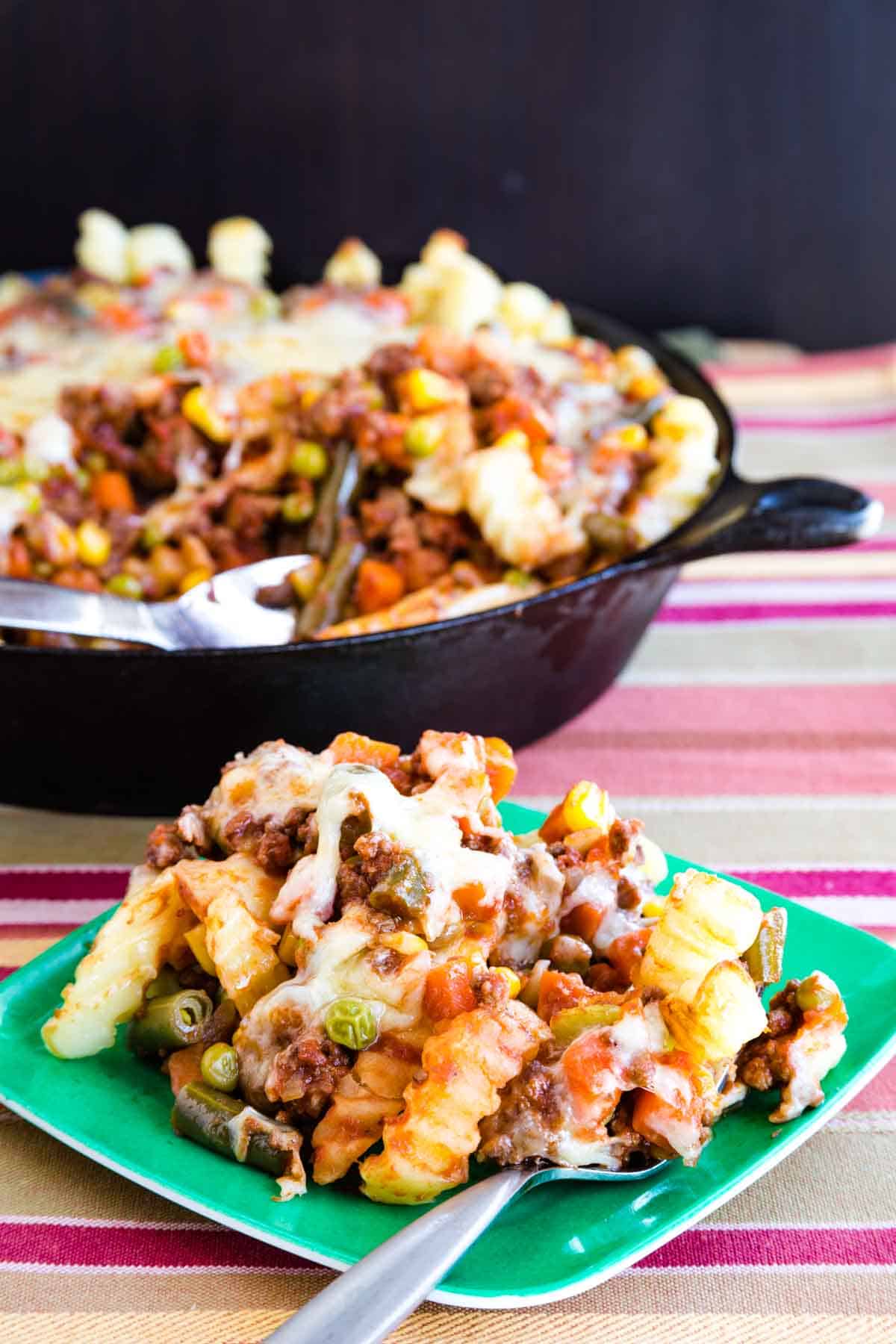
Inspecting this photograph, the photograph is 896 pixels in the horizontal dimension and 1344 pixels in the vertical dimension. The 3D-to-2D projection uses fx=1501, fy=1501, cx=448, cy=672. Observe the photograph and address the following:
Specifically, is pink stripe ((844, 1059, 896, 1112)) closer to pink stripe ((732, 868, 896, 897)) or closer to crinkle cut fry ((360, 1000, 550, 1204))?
pink stripe ((732, 868, 896, 897))

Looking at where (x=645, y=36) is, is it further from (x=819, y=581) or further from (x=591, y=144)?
(x=819, y=581)

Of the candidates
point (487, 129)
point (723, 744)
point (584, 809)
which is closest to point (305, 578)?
point (723, 744)

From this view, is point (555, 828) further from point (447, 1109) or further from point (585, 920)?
point (447, 1109)

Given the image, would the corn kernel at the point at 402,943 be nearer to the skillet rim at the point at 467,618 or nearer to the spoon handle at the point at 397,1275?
the spoon handle at the point at 397,1275

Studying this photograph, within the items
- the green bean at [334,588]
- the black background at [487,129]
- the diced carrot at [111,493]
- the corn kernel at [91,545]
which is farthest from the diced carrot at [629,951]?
the black background at [487,129]

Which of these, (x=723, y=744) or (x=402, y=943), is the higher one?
(x=402, y=943)
